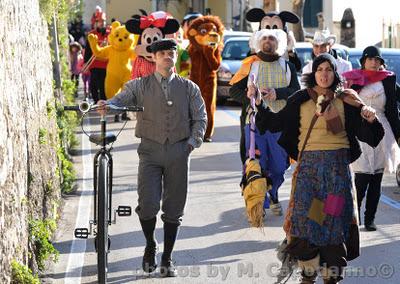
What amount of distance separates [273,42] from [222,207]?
2.30 m

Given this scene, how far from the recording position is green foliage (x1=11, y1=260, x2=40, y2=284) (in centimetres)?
719

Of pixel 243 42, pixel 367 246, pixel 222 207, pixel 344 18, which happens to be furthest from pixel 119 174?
pixel 344 18

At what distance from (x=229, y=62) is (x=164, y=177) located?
615 inches

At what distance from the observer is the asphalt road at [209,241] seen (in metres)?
9.04

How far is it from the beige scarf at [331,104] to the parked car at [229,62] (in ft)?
51.1

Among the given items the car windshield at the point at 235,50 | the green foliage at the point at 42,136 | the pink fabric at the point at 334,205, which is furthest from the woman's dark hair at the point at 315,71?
the car windshield at the point at 235,50

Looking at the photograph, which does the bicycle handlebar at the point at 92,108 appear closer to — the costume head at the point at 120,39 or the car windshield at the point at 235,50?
the costume head at the point at 120,39

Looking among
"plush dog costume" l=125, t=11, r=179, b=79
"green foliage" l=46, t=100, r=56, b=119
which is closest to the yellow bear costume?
"plush dog costume" l=125, t=11, r=179, b=79

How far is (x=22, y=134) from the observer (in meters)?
8.27

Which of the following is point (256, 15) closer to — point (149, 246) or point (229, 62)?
point (149, 246)

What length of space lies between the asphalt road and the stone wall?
0.58m

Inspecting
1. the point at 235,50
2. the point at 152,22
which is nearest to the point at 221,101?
the point at 235,50

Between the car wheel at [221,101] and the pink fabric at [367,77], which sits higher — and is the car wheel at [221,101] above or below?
below

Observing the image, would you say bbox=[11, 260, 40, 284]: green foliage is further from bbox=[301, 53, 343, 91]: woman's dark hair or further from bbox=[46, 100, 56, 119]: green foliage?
bbox=[46, 100, 56, 119]: green foliage
